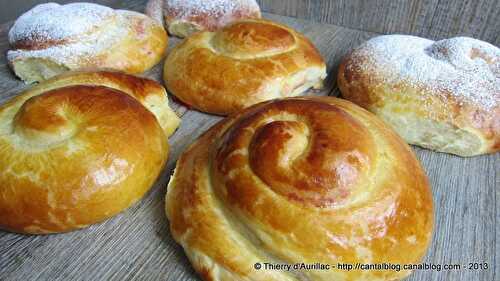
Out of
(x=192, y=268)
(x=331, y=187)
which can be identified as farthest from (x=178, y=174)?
(x=331, y=187)

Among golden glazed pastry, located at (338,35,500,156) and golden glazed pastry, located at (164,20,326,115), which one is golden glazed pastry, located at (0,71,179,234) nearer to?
golden glazed pastry, located at (164,20,326,115)

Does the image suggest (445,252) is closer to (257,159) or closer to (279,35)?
(257,159)

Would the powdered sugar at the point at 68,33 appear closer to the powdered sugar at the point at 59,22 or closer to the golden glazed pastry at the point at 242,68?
the powdered sugar at the point at 59,22

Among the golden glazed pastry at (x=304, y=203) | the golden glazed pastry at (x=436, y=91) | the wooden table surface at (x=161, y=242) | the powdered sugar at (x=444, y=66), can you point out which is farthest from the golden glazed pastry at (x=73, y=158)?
the powdered sugar at (x=444, y=66)

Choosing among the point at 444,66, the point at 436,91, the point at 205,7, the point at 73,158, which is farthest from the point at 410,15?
the point at 73,158

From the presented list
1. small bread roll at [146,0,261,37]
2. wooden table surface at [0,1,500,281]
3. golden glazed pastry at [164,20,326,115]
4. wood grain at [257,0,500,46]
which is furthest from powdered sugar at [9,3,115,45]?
wood grain at [257,0,500,46]
